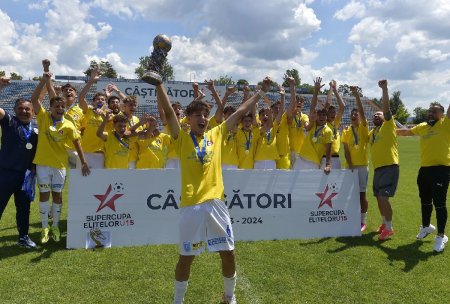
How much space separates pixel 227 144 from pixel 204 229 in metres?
3.63

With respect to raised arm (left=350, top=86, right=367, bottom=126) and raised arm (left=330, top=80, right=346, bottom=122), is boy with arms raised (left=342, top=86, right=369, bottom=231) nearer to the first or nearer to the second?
raised arm (left=350, top=86, right=367, bottom=126)

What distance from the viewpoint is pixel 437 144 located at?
6277mm

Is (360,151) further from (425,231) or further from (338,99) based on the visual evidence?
(425,231)

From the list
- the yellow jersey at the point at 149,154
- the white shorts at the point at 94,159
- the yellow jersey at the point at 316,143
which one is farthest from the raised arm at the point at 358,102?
the white shorts at the point at 94,159

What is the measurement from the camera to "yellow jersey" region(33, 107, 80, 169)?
6008 mm

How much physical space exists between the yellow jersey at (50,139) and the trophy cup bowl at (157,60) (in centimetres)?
313

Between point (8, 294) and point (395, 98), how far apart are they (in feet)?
360

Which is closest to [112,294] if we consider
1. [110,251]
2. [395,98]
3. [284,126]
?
[110,251]

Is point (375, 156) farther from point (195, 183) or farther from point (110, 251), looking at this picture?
point (110, 251)

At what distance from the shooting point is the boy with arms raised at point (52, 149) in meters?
6.01

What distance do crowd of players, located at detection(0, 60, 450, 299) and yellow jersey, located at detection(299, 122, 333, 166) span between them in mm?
18

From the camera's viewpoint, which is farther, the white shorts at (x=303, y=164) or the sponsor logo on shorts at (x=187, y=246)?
the white shorts at (x=303, y=164)

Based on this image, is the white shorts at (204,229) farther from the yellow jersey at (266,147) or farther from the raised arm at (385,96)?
the raised arm at (385,96)

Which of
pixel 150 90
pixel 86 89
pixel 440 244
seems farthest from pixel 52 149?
pixel 150 90
